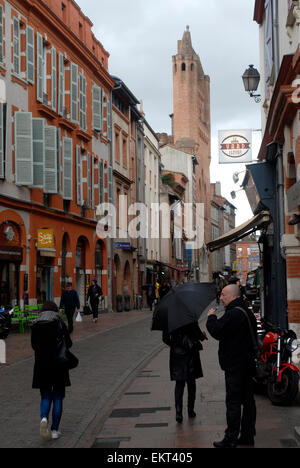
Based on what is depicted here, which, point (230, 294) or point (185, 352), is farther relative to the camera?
point (185, 352)

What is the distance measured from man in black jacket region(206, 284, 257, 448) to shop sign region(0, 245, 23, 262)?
18.2 metres

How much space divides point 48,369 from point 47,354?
0.53ft

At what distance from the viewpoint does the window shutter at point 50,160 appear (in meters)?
28.7

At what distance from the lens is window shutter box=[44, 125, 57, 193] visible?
94.1 ft

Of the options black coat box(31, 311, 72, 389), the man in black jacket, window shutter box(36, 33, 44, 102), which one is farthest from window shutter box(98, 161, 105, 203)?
the man in black jacket

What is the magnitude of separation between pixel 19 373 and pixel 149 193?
144 ft

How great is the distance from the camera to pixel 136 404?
35.1 ft

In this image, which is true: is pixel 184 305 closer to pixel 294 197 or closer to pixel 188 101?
pixel 294 197

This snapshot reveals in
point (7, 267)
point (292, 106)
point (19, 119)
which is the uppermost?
point (19, 119)

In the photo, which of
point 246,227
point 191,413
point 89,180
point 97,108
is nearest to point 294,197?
point 191,413

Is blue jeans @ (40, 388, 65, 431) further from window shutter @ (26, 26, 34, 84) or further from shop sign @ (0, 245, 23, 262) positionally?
window shutter @ (26, 26, 34, 84)

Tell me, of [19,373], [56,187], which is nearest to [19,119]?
[56,187]

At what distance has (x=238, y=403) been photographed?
7523mm
